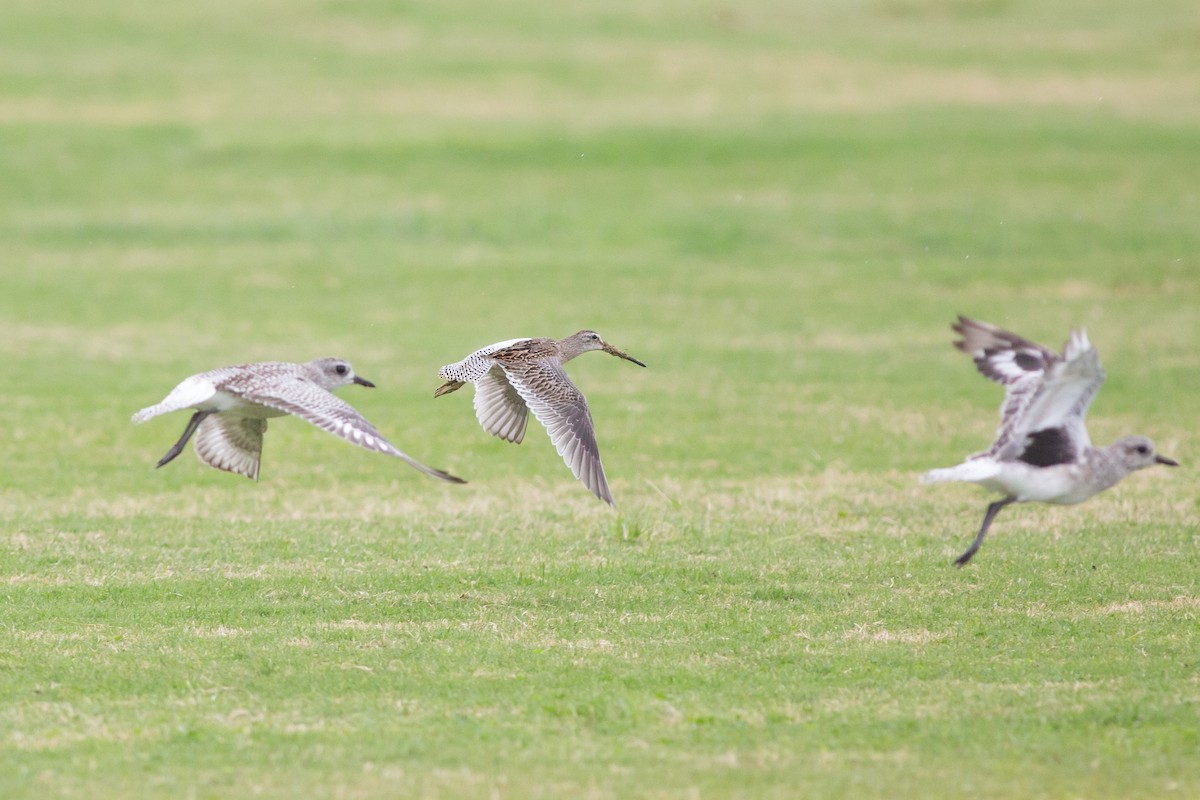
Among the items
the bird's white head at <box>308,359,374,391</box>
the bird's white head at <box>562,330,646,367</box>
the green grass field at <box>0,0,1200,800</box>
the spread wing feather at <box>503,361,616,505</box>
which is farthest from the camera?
the bird's white head at <box>562,330,646,367</box>

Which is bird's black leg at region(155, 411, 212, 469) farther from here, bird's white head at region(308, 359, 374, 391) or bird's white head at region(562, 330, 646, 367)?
bird's white head at region(562, 330, 646, 367)

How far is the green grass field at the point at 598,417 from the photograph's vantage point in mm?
7871

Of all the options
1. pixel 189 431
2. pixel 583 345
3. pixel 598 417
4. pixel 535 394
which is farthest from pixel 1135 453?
pixel 598 417

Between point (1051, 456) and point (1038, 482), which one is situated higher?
point (1051, 456)

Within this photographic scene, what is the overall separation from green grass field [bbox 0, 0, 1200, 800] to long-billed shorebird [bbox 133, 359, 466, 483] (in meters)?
0.77

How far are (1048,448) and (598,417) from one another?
8256 mm

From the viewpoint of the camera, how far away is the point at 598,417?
1748 centimetres

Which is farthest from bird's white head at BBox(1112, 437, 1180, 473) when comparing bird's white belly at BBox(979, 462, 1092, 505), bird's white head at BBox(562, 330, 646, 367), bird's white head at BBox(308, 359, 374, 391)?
bird's white head at BBox(308, 359, 374, 391)

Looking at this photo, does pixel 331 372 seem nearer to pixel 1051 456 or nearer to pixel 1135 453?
pixel 1051 456

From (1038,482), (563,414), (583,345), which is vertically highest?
(583,345)

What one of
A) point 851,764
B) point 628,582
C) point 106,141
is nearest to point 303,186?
point 106,141

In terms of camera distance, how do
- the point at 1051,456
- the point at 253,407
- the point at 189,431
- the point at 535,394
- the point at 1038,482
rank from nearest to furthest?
the point at 1038,482, the point at 1051,456, the point at 253,407, the point at 189,431, the point at 535,394

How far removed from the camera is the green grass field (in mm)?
7871

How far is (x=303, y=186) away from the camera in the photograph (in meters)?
33.1
